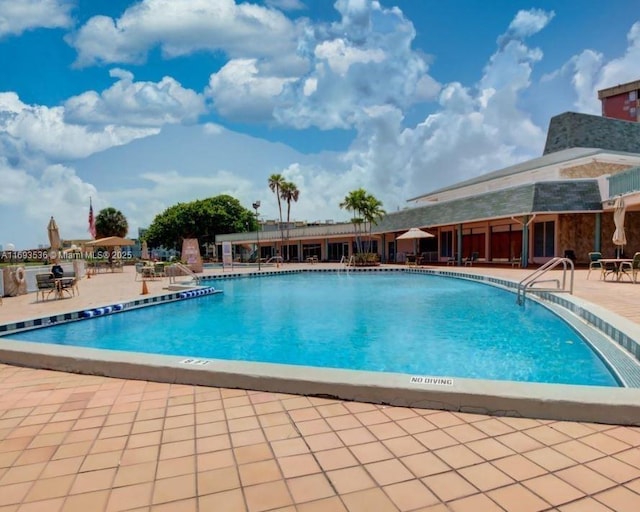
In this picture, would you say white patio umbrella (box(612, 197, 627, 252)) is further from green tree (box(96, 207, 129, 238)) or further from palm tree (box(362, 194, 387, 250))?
green tree (box(96, 207, 129, 238))

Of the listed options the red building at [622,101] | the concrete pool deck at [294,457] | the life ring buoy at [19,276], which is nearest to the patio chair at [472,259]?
the life ring buoy at [19,276]

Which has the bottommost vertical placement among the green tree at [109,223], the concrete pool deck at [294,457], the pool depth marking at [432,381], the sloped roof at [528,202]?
the concrete pool deck at [294,457]

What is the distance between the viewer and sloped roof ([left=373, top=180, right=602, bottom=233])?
1581cm

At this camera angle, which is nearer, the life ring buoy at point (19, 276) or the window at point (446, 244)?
the life ring buoy at point (19, 276)

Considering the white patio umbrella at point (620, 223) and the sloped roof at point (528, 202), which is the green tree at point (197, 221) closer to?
the sloped roof at point (528, 202)

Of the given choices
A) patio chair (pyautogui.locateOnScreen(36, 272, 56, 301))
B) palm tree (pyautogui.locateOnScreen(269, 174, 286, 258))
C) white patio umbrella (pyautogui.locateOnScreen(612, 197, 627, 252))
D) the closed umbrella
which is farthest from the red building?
patio chair (pyautogui.locateOnScreen(36, 272, 56, 301))

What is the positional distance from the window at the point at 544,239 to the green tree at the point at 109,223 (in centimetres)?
4234

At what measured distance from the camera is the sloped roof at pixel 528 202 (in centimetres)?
1581

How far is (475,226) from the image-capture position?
23.1 m

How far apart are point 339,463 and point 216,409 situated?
1.10 m

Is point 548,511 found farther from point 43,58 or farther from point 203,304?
point 43,58

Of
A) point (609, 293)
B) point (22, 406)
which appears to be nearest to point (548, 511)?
point (22, 406)

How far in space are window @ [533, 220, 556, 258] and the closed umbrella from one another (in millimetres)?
20224

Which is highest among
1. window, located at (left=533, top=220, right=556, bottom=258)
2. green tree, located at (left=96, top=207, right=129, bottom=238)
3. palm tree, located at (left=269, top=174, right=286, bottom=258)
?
palm tree, located at (left=269, top=174, right=286, bottom=258)
